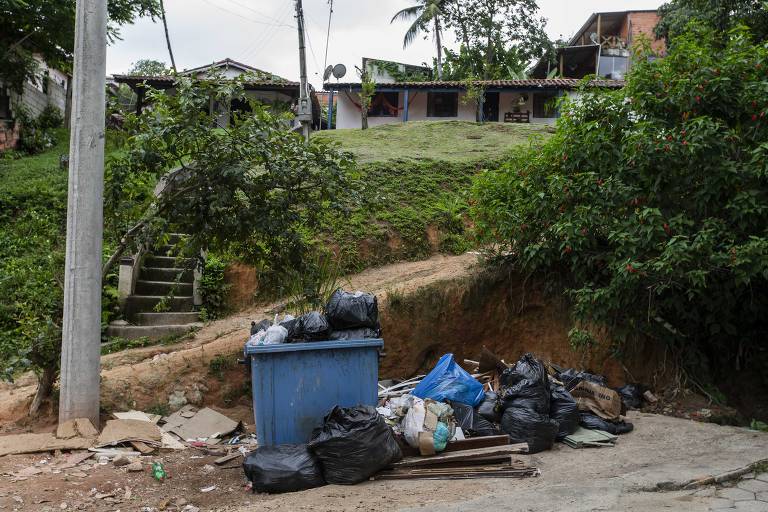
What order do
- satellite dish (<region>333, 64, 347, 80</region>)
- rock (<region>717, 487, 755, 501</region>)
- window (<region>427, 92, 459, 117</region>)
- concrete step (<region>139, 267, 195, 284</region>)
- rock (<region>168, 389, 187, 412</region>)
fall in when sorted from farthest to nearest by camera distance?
window (<region>427, 92, 459, 117</region>), satellite dish (<region>333, 64, 347, 80</region>), concrete step (<region>139, 267, 195, 284</region>), rock (<region>168, 389, 187, 412</region>), rock (<region>717, 487, 755, 501</region>)

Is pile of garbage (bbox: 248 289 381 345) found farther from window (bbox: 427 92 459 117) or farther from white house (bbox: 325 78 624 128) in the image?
window (bbox: 427 92 459 117)

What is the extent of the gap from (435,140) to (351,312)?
12.7 meters

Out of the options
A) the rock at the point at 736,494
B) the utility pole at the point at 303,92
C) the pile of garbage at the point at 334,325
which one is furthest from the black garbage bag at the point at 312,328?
the utility pole at the point at 303,92

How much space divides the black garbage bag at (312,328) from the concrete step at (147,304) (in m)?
5.15

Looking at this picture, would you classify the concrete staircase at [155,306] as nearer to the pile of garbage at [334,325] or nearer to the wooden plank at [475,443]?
the pile of garbage at [334,325]

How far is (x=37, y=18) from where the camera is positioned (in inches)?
784

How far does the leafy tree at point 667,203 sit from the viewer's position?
6.56m

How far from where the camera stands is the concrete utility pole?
598cm

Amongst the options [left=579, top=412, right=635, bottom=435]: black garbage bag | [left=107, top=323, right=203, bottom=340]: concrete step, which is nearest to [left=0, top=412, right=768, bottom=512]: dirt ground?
[left=579, top=412, right=635, bottom=435]: black garbage bag

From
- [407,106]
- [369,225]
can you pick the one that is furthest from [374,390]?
[407,106]

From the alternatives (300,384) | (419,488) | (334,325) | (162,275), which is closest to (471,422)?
(419,488)

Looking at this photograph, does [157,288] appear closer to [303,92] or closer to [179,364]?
[179,364]

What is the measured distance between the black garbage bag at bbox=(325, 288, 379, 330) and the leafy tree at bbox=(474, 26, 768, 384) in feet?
9.42

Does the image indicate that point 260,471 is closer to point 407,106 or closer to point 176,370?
point 176,370
